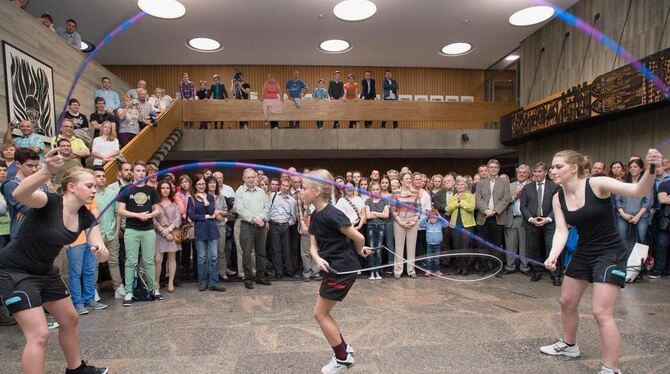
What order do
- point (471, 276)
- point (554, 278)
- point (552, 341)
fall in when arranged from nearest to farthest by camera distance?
point (552, 341)
point (554, 278)
point (471, 276)

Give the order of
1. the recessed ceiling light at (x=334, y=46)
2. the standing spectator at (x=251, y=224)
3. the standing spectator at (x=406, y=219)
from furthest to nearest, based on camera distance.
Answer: the recessed ceiling light at (x=334, y=46), the standing spectator at (x=406, y=219), the standing spectator at (x=251, y=224)

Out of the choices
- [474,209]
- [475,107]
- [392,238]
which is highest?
[475,107]

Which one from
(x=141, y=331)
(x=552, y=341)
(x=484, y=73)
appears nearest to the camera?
(x=552, y=341)

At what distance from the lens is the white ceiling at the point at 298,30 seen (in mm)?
11031

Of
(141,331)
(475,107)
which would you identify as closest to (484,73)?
(475,107)

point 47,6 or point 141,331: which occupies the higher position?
point 47,6

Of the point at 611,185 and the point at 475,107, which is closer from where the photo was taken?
the point at 611,185

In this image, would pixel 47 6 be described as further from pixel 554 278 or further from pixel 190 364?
pixel 554 278

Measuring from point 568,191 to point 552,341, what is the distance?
1553 millimetres

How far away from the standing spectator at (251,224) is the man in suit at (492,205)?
383cm

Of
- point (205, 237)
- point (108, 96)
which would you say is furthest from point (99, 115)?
point (205, 237)

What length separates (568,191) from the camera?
322 centimetres

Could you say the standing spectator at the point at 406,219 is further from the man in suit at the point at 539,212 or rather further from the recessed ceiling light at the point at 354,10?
the recessed ceiling light at the point at 354,10

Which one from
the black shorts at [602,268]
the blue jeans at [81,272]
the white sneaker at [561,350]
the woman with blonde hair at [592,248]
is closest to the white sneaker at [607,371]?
the woman with blonde hair at [592,248]
